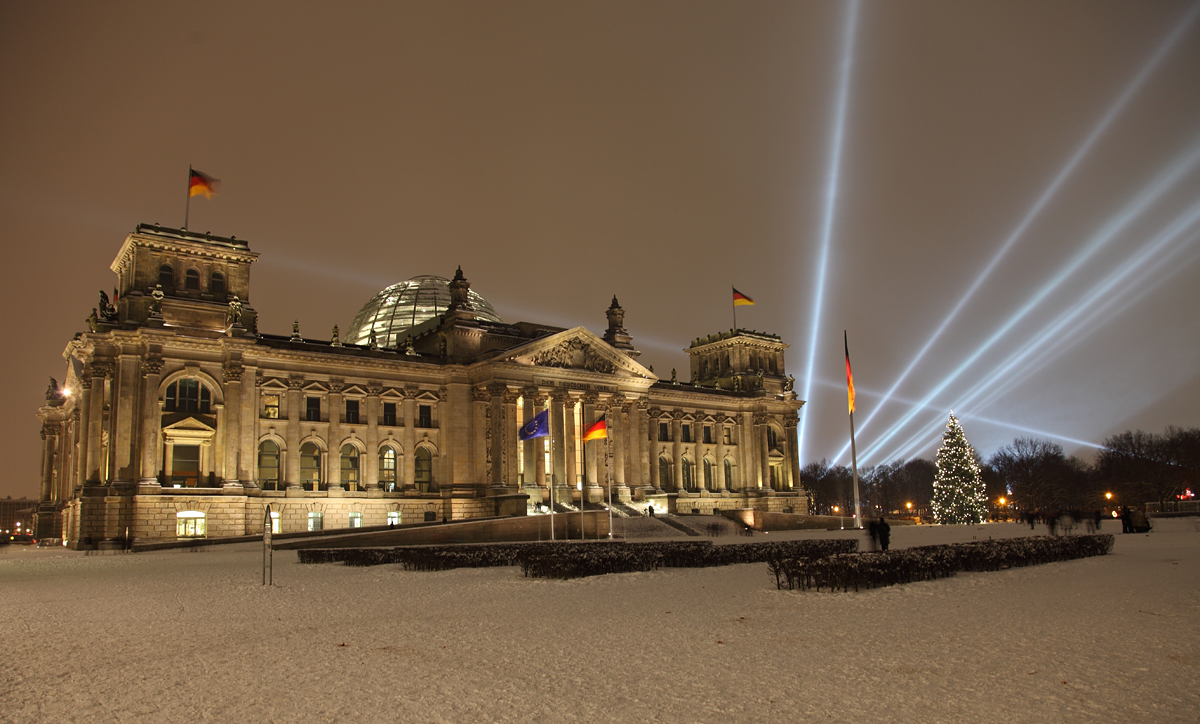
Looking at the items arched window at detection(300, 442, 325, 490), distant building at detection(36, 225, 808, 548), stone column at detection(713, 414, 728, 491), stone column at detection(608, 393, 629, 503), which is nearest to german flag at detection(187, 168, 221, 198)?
distant building at detection(36, 225, 808, 548)

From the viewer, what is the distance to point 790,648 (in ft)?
44.4

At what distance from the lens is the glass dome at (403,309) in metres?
82.3

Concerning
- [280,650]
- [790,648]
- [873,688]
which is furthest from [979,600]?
[280,650]

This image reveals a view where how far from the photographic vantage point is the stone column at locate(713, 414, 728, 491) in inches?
3366

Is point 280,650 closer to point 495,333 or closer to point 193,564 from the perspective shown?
point 193,564

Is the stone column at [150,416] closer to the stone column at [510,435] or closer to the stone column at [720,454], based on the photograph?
the stone column at [510,435]

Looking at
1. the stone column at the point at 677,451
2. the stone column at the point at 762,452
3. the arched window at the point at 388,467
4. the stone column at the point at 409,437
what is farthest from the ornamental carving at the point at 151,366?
the stone column at the point at 762,452

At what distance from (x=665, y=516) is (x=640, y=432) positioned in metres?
11.9

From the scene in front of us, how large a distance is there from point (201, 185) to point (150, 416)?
15093mm

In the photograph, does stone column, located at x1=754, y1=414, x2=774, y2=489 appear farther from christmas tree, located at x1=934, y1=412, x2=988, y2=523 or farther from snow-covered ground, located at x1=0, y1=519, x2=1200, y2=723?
snow-covered ground, located at x1=0, y1=519, x2=1200, y2=723

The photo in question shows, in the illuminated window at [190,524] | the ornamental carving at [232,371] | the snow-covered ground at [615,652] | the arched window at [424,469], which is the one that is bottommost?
the snow-covered ground at [615,652]

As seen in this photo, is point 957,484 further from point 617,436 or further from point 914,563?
point 914,563

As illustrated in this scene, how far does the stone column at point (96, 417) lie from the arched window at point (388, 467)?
18.5 metres

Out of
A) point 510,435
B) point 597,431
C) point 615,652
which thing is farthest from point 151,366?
point 615,652
